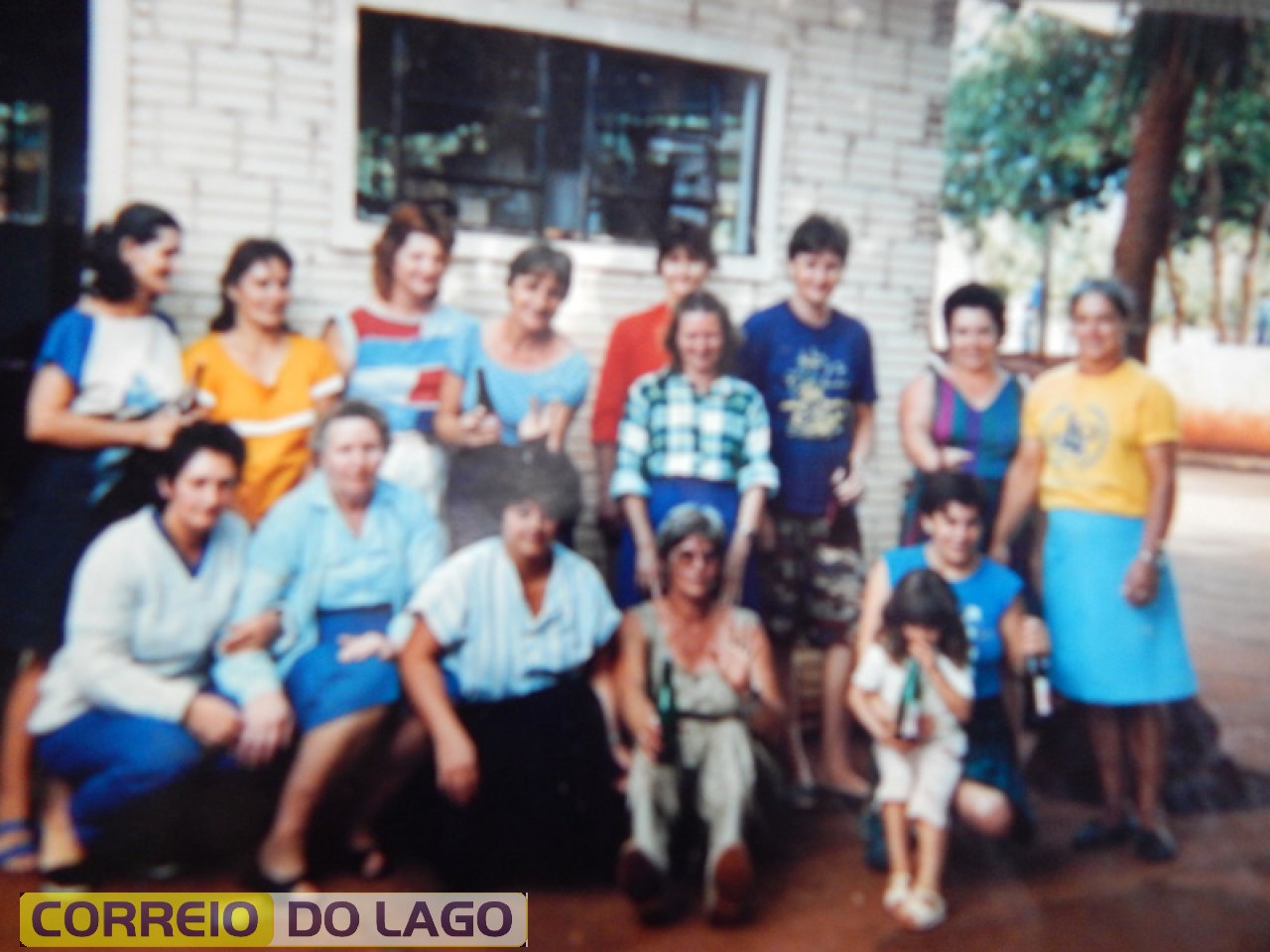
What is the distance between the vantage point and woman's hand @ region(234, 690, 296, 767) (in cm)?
227

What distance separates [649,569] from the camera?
2.62m

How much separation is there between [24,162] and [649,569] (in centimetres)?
164

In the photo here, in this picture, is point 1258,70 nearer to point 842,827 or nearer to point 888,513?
point 888,513

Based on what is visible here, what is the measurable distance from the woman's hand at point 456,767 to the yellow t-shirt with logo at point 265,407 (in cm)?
65

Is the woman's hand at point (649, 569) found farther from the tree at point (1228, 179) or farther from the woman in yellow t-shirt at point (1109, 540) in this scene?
the tree at point (1228, 179)

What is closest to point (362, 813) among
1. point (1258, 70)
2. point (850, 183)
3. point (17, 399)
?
point (17, 399)

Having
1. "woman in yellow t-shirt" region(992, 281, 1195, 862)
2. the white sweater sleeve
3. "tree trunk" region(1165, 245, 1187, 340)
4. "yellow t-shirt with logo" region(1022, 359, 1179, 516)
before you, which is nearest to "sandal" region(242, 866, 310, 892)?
the white sweater sleeve

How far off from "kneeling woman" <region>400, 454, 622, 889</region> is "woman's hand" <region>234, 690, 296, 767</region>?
258 mm

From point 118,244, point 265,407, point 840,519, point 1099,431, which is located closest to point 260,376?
point 265,407

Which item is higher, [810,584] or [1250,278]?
[1250,278]

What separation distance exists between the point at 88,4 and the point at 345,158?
0.61m

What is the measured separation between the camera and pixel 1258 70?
2.91 metres

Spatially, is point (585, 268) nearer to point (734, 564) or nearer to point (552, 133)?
point (552, 133)

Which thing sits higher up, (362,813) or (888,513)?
(888,513)
